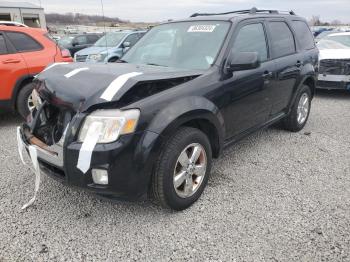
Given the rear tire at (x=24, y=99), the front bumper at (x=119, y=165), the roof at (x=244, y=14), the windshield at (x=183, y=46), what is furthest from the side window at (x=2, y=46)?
the front bumper at (x=119, y=165)

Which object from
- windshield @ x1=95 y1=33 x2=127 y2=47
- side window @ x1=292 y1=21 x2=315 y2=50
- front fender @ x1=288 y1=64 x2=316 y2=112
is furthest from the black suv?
windshield @ x1=95 y1=33 x2=127 y2=47

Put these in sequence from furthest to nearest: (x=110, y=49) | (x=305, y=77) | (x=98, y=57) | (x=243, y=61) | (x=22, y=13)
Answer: (x=22, y=13) < (x=110, y=49) < (x=98, y=57) < (x=305, y=77) < (x=243, y=61)

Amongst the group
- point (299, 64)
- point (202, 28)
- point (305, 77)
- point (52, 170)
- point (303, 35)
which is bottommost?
point (52, 170)

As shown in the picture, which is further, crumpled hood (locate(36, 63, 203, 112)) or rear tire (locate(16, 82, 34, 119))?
rear tire (locate(16, 82, 34, 119))

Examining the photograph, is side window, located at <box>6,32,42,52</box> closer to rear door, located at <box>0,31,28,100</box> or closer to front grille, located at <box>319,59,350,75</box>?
rear door, located at <box>0,31,28,100</box>

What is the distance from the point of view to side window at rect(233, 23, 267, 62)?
372cm

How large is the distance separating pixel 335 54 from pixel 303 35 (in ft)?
11.4

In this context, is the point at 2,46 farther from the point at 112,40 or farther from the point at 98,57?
the point at 112,40

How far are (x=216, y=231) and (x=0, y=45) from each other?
4.99 metres

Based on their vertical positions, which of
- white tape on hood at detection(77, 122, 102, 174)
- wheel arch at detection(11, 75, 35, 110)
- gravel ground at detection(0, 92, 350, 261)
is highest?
white tape on hood at detection(77, 122, 102, 174)

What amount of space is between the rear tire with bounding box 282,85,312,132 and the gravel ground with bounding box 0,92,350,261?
1.10 metres

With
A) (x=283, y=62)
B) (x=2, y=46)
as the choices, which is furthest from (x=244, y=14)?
(x=2, y=46)

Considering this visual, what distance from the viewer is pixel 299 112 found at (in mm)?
5375

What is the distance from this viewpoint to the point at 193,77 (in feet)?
10.3
